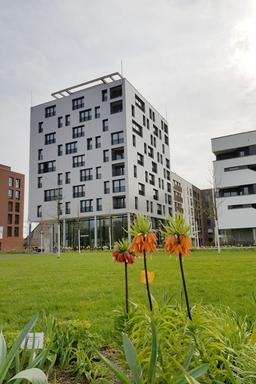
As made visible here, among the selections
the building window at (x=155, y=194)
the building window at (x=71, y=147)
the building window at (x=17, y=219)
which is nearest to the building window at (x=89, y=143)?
the building window at (x=71, y=147)

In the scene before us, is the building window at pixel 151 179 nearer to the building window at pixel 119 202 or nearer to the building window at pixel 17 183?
the building window at pixel 119 202

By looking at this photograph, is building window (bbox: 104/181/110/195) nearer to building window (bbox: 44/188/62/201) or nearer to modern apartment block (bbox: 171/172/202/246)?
building window (bbox: 44/188/62/201)

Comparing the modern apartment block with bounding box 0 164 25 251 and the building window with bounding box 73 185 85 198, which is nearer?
the building window with bounding box 73 185 85 198

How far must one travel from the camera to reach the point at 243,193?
42188 mm

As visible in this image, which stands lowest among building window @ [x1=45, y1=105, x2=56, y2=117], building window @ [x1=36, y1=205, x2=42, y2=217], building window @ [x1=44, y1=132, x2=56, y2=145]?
building window @ [x1=36, y1=205, x2=42, y2=217]

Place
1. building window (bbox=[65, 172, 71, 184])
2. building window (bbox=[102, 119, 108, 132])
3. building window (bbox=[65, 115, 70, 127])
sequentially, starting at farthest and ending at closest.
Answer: building window (bbox=[65, 115, 70, 127]), building window (bbox=[65, 172, 71, 184]), building window (bbox=[102, 119, 108, 132])

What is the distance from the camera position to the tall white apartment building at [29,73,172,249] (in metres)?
41.0

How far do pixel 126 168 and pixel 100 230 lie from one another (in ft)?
32.4

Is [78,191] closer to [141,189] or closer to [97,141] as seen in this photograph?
[97,141]

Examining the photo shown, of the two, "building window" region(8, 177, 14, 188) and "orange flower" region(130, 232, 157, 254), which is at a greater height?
"building window" region(8, 177, 14, 188)

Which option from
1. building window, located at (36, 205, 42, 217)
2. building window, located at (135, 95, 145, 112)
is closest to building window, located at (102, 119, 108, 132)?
building window, located at (135, 95, 145, 112)

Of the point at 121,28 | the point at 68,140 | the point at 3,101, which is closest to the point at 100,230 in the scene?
the point at 68,140

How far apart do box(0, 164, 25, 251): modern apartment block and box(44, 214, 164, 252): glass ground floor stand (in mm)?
17923

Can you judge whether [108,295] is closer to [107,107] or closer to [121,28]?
[121,28]
